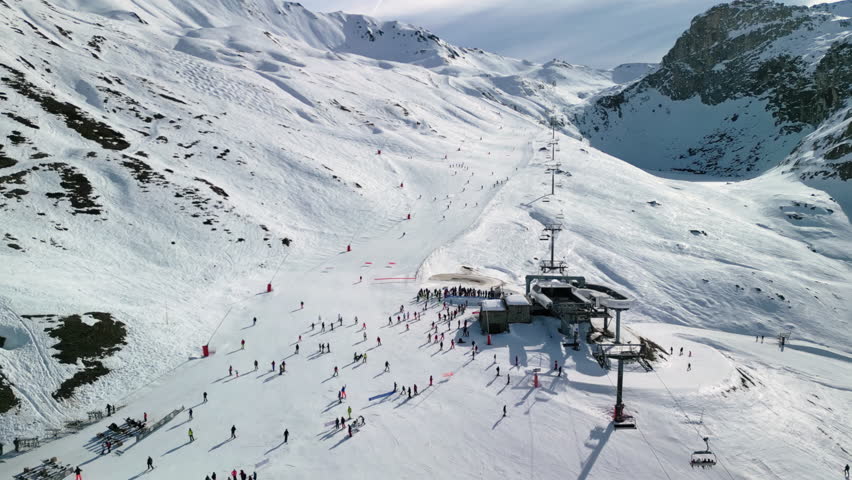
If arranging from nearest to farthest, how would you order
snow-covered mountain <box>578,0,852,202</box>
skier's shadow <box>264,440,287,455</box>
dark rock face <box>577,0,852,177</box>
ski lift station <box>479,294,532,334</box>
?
skier's shadow <box>264,440,287,455</box> → ski lift station <box>479,294,532,334</box> → snow-covered mountain <box>578,0,852,202</box> → dark rock face <box>577,0,852,177</box>

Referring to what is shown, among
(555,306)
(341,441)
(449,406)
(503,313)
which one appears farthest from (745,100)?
(341,441)

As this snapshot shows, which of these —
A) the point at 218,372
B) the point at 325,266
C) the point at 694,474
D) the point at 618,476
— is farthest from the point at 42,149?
the point at 694,474

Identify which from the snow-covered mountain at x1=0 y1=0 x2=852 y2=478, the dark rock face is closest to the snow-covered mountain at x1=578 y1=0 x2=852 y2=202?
the dark rock face

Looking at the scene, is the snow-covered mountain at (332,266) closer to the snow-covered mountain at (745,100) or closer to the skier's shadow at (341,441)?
the skier's shadow at (341,441)

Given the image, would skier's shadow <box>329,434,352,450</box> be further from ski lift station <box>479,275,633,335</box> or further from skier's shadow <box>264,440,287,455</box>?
ski lift station <box>479,275,633,335</box>

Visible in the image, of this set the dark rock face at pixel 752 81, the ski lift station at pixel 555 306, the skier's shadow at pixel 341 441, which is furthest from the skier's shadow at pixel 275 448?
the dark rock face at pixel 752 81
